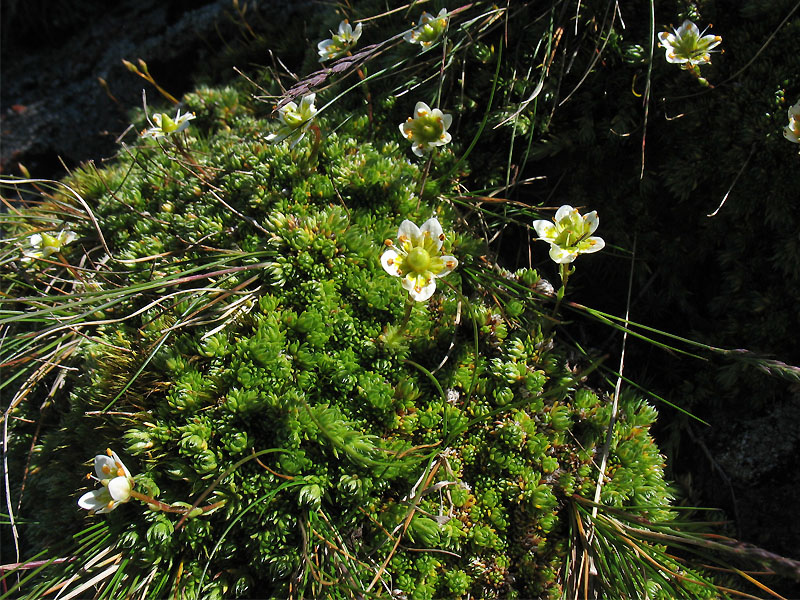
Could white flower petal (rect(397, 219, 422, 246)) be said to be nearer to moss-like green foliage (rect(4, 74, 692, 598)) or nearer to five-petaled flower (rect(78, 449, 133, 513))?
moss-like green foliage (rect(4, 74, 692, 598))

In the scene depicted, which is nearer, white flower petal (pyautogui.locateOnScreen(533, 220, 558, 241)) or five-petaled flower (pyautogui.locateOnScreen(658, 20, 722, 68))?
white flower petal (pyautogui.locateOnScreen(533, 220, 558, 241))

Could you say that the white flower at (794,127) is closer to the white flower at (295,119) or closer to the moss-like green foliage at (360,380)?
the moss-like green foliage at (360,380)

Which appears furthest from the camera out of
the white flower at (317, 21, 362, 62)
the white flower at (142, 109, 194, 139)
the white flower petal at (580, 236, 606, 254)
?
the white flower at (317, 21, 362, 62)

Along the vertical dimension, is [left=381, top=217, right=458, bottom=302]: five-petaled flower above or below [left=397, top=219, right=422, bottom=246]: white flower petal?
below

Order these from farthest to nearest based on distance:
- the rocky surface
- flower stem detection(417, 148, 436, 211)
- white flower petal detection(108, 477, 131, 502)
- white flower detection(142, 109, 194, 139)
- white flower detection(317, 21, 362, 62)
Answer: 1. the rocky surface
2. white flower detection(317, 21, 362, 62)
3. white flower detection(142, 109, 194, 139)
4. flower stem detection(417, 148, 436, 211)
5. white flower petal detection(108, 477, 131, 502)

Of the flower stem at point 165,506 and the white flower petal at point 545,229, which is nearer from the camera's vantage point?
the flower stem at point 165,506

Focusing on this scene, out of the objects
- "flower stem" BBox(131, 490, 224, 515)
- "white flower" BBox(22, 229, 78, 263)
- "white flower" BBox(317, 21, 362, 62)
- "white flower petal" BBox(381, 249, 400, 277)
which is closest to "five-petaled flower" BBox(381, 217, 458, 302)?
"white flower petal" BBox(381, 249, 400, 277)

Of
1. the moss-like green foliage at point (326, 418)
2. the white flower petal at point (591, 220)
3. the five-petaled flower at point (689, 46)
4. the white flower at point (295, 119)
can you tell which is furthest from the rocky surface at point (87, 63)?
the white flower petal at point (591, 220)
